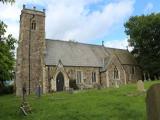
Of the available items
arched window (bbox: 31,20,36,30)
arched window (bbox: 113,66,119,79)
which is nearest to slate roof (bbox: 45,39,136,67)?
arched window (bbox: 113,66,119,79)

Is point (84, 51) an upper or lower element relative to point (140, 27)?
→ lower

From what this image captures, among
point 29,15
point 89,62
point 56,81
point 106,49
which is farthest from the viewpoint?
point 106,49

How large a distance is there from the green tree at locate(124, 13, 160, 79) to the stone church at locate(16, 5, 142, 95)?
396 centimetres

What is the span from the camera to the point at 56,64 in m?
44.1

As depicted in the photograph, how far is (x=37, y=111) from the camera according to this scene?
20.3 m

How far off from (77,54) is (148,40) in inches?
568

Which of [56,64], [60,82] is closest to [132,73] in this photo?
[60,82]

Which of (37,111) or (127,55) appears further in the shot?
(127,55)

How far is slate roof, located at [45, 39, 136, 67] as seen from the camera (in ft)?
151

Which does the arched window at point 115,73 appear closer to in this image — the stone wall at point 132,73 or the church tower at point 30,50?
the stone wall at point 132,73

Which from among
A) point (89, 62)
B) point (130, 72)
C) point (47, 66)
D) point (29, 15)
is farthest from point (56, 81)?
point (130, 72)

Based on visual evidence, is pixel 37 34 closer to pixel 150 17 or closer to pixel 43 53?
pixel 43 53

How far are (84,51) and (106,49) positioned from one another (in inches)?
271

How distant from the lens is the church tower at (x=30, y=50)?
140ft
